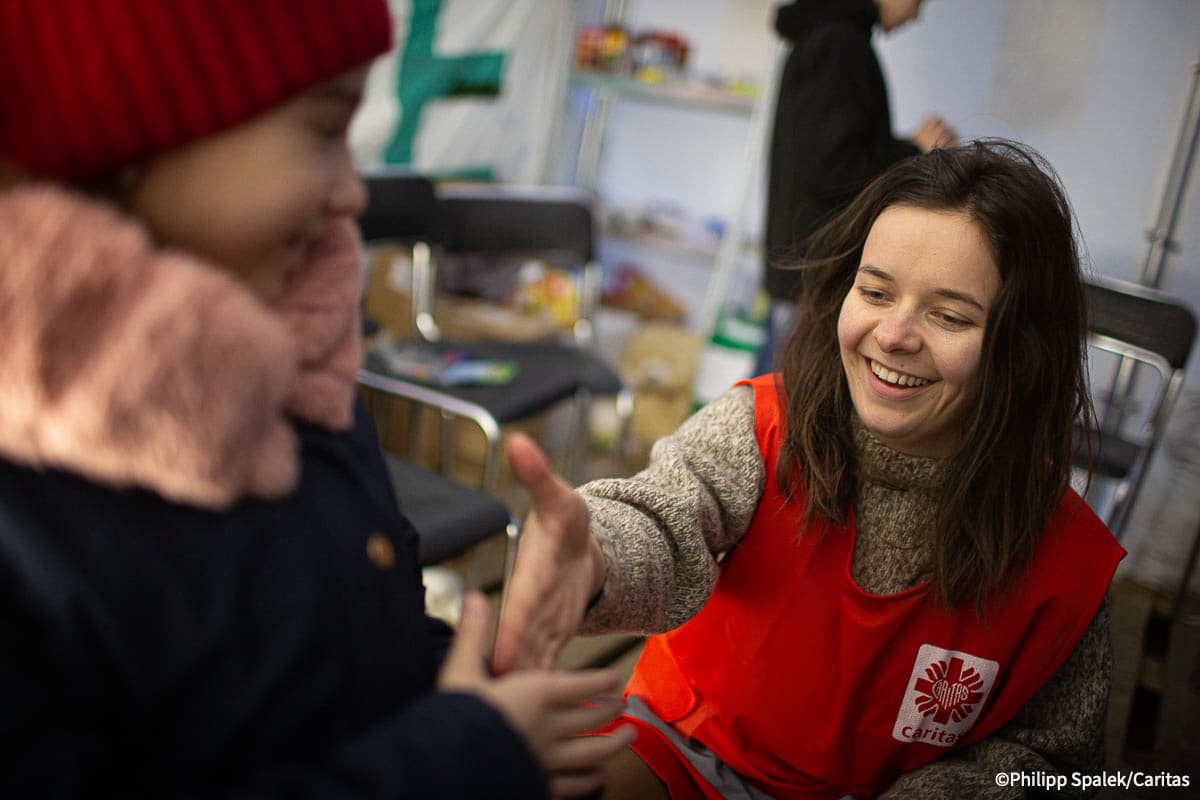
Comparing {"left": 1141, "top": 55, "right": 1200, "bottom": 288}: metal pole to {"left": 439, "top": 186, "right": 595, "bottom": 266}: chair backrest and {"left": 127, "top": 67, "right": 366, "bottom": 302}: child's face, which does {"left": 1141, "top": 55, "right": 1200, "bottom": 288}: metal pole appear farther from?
{"left": 127, "top": 67, "right": 366, "bottom": 302}: child's face

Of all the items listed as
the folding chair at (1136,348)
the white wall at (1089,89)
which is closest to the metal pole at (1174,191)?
the white wall at (1089,89)

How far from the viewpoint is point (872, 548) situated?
3.76 ft

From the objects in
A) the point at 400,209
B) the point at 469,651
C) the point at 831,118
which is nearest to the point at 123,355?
the point at 469,651

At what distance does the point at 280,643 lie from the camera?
0.56m

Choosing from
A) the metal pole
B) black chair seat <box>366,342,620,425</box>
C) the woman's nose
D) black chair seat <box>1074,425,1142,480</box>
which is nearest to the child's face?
the woman's nose

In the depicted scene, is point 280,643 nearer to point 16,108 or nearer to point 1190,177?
point 16,108

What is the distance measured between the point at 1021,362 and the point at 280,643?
881 millimetres

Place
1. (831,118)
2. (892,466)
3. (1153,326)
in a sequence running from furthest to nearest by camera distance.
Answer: (1153,326), (831,118), (892,466)

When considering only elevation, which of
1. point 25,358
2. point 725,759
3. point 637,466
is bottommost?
point 637,466

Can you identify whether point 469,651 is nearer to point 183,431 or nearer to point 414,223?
point 183,431

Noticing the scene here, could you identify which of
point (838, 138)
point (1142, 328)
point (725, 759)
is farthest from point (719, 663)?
point (1142, 328)

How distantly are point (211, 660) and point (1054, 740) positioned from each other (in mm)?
995

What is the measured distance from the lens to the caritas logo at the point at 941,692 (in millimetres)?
1108

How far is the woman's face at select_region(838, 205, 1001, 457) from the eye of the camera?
1.05 metres
